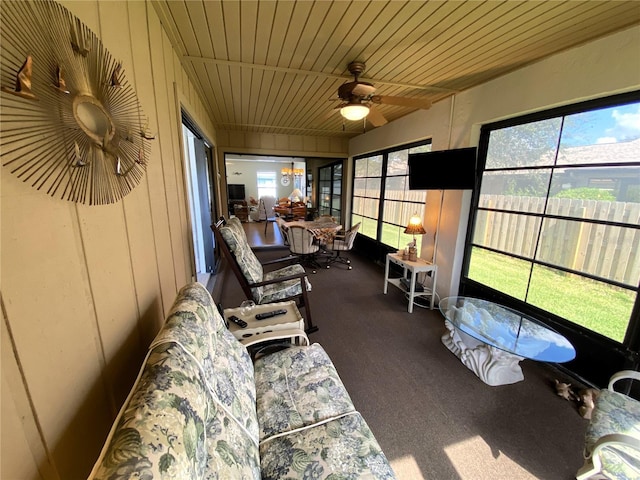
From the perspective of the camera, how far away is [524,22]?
1547 mm

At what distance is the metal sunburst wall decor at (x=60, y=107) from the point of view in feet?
1.73

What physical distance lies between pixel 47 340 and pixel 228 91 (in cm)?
291

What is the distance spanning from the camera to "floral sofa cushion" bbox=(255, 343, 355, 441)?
45.3 inches

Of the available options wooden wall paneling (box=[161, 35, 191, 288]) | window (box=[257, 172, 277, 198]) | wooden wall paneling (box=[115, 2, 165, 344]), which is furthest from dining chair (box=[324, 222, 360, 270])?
window (box=[257, 172, 277, 198])

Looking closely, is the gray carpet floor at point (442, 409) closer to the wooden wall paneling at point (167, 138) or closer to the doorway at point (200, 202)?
the wooden wall paneling at point (167, 138)

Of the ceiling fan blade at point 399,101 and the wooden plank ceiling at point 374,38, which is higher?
the wooden plank ceiling at point 374,38

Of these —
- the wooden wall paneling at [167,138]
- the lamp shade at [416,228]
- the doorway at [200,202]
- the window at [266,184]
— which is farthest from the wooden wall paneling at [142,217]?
the window at [266,184]

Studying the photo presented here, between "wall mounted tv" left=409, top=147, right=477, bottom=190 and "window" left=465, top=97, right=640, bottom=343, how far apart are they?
8.0 inches

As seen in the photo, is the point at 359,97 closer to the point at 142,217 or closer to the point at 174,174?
the point at 174,174

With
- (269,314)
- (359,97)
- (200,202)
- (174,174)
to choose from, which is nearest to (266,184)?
(200,202)

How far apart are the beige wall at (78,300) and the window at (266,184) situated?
10.7 metres

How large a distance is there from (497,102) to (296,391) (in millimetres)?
2930

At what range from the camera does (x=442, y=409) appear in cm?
170

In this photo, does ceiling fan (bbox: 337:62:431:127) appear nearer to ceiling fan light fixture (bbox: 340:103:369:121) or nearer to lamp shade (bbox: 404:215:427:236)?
ceiling fan light fixture (bbox: 340:103:369:121)
